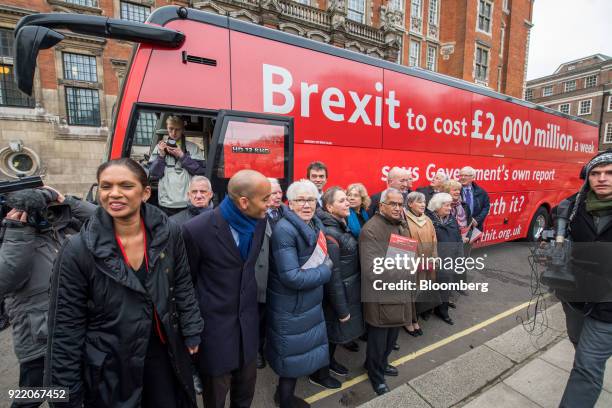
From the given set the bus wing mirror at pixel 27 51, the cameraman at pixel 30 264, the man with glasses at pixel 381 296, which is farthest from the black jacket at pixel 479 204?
the bus wing mirror at pixel 27 51

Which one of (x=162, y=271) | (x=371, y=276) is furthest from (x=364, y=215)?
(x=162, y=271)

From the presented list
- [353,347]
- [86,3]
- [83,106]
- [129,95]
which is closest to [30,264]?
[129,95]

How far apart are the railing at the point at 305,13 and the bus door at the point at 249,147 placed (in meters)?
15.7

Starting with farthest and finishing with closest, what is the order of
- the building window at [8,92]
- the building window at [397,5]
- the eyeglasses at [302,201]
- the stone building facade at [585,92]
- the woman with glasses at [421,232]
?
1. the stone building facade at [585,92]
2. the building window at [397,5]
3. the building window at [8,92]
4. the woman with glasses at [421,232]
5. the eyeglasses at [302,201]

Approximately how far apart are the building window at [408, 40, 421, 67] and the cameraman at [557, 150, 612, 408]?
78.3 ft

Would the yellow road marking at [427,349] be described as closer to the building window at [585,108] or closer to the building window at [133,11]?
the building window at [133,11]

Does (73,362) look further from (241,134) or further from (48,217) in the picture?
(241,134)

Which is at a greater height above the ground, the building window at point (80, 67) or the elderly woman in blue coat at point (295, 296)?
the building window at point (80, 67)

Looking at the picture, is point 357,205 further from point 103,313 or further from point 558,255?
point 103,313

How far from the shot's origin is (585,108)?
136ft

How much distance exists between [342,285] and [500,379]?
1.82m

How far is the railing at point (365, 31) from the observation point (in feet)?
57.9

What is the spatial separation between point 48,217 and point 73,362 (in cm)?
108

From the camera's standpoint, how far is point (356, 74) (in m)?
3.86
